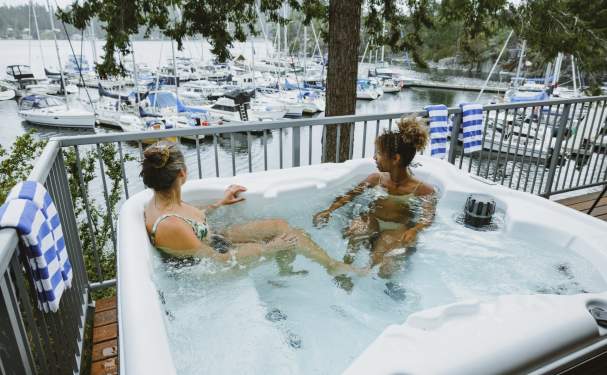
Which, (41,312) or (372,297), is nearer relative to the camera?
(41,312)

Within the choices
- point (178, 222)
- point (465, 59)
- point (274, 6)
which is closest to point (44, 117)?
point (274, 6)

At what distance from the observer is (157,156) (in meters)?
1.92

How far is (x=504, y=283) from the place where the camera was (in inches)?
87.6

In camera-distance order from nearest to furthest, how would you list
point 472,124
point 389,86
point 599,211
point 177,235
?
1. point 177,235
2. point 472,124
3. point 599,211
4. point 389,86

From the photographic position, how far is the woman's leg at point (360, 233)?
2459 millimetres

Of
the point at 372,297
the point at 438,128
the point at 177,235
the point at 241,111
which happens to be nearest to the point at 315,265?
the point at 372,297

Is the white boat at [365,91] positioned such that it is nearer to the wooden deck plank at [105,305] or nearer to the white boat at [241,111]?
the white boat at [241,111]

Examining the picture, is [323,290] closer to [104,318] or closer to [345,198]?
[345,198]

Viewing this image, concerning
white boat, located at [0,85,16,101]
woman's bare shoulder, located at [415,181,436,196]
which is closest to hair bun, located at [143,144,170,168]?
woman's bare shoulder, located at [415,181,436,196]

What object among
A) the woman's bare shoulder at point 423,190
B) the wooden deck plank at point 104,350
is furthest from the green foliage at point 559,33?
the wooden deck plank at point 104,350

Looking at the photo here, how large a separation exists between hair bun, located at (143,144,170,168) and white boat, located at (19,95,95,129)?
73.7 feet

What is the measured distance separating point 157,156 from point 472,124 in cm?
277

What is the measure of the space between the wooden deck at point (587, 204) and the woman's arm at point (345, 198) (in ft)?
8.03

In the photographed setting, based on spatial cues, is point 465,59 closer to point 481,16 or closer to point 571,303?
point 481,16
